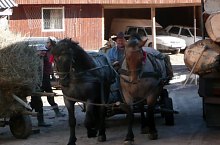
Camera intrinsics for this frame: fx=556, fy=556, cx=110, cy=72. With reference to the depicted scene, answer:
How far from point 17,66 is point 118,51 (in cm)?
207

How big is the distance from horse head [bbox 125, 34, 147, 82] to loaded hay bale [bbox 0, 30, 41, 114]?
6.72 ft

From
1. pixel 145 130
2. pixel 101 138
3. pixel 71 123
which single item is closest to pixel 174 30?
pixel 145 130

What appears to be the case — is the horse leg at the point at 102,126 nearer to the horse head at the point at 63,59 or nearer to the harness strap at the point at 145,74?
the harness strap at the point at 145,74

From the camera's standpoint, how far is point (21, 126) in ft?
35.9

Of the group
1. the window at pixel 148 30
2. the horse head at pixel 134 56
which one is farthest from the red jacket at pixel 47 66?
the window at pixel 148 30

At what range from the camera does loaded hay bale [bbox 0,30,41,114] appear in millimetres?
10328

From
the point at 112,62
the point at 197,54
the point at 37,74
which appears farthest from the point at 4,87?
the point at 197,54

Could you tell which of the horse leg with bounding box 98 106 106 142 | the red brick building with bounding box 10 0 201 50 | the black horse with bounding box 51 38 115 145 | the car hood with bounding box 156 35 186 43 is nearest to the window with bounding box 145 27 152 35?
the car hood with bounding box 156 35 186 43

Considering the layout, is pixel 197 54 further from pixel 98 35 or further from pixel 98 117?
pixel 98 35

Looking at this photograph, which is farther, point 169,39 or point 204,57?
point 169,39

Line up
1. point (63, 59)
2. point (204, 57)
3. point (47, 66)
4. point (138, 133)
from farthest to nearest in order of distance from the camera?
point (47, 66)
point (138, 133)
point (63, 59)
point (204, 57)

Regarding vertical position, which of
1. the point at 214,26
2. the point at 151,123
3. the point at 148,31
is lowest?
the point at 151,123

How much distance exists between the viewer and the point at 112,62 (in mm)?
10945

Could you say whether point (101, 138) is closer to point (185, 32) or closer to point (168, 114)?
point (168, 114)
